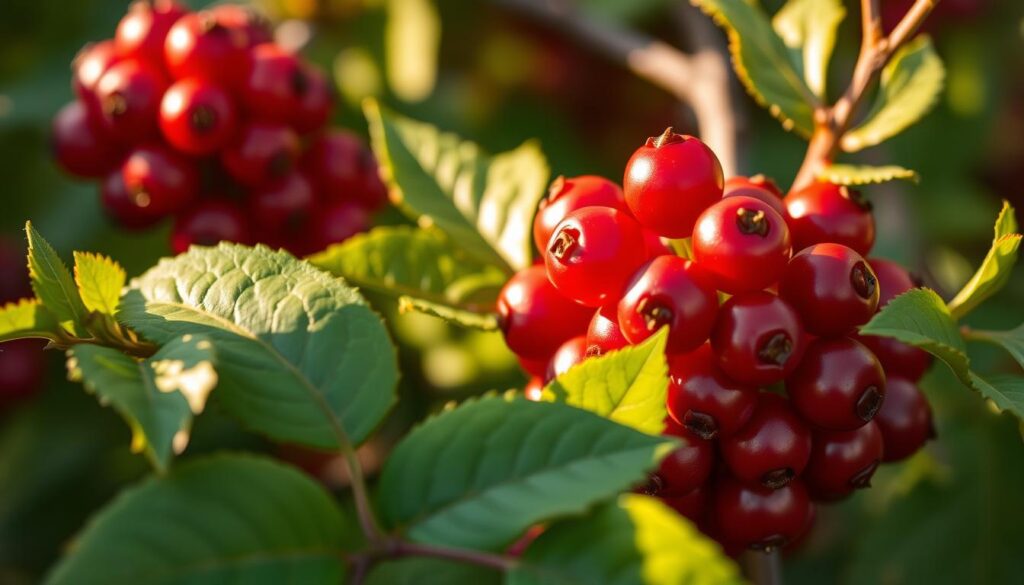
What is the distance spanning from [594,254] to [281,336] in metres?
0.51

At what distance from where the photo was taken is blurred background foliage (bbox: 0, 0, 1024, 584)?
2.86 m

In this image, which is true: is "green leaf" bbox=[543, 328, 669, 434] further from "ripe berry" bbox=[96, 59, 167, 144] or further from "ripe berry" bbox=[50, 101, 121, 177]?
"ripe berry" bbox=[50, 101, 121, 177]

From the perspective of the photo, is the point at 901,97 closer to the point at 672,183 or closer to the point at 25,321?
the point at 672,183

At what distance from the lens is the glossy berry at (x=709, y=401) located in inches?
60.0

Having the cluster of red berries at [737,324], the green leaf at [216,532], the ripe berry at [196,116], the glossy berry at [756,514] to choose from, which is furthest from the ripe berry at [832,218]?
the ripe berry at [196,116]

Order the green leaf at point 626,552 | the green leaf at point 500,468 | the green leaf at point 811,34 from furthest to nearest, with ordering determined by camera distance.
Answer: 1. the green leaf at point 811,34
2. the green leaf at point 500,468
3. the green leaf at point 626,552

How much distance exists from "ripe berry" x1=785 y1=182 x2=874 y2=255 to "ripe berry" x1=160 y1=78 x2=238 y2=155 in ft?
4.63

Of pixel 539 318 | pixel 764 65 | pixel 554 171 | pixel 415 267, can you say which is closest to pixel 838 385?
pixel 539 318

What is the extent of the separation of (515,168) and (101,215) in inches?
74.9

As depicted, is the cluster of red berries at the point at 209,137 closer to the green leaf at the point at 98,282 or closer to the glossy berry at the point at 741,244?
the green leaf at the point at 98,282

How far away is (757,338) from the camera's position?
1.48m

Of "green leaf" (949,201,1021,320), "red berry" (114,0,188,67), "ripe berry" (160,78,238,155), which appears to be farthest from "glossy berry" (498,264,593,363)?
"red berry" (114,0,188,67)

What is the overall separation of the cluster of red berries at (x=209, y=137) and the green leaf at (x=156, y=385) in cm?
114

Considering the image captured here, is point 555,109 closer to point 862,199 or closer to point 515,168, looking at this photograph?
point 515,168
